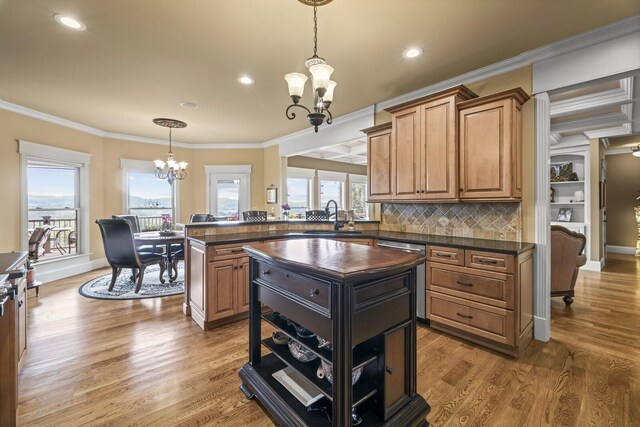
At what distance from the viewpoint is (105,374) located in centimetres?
216

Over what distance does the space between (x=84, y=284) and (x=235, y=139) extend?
3896 millimetres

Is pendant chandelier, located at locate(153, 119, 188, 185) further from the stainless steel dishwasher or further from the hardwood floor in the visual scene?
the stainless steel dishwasher

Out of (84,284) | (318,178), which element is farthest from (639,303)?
(84,284)

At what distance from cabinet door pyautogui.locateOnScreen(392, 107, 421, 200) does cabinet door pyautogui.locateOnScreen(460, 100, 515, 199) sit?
481 mm

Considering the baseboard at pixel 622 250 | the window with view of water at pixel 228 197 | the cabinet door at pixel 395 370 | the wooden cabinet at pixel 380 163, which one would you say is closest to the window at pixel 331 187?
the window with view of water at pixel 228 197

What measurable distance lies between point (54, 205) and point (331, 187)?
6459 mm

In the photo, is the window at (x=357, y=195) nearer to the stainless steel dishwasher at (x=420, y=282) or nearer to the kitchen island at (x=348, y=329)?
the stainless steel dishwasher at (x=420, y=282)

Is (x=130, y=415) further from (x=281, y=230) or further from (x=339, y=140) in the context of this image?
(x=339, y=140)

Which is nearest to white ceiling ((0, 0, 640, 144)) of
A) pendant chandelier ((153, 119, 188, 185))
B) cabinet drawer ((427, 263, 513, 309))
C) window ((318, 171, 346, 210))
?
pendant chandelier ((153, 119, 188, 185))

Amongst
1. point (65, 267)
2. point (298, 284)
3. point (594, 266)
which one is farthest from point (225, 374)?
point (594, 266)

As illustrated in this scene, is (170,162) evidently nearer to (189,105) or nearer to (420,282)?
(189,105)

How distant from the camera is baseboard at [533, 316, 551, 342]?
273cm

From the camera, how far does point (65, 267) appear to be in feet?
16.5

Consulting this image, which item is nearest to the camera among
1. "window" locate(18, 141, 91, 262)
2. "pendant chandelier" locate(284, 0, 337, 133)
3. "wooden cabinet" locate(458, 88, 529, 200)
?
"pendant chandelier" locate(284, 0, 337, 133)
